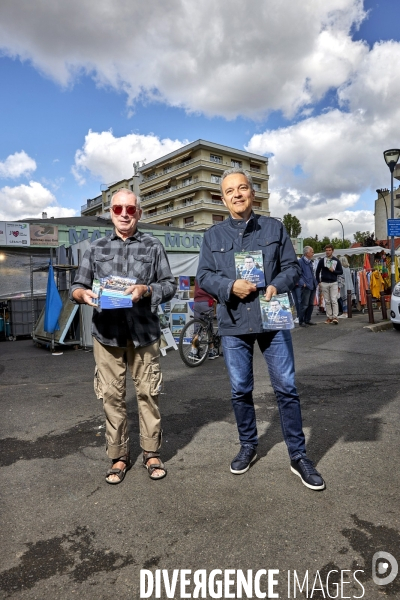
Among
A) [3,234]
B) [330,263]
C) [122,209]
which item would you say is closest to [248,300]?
[122,209]

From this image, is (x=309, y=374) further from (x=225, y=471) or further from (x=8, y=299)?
(x=8, y=299)

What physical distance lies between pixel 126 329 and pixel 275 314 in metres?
1.04

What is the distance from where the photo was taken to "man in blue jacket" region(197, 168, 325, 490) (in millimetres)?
2932

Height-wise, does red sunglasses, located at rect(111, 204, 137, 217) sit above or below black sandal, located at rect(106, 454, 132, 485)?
above

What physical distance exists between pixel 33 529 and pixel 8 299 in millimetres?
12030

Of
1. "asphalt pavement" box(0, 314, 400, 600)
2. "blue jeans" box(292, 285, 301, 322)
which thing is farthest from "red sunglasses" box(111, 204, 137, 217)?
"blue jeans" box(292, 285, 301, 322)

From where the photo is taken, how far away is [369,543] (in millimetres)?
2203

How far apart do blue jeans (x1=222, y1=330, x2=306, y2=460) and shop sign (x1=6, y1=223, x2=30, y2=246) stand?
13.1 meters

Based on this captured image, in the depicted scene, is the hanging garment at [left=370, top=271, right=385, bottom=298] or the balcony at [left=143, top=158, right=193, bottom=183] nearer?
the hanging garment at [left=370, top=271, right=385, bottom=298]

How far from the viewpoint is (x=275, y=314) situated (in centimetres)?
285

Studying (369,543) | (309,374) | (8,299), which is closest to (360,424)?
(369,543)

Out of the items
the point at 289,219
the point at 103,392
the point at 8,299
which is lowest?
the point at 103,392

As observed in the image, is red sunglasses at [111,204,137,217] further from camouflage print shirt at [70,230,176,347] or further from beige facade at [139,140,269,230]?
beige facade at [139,140,269,230]

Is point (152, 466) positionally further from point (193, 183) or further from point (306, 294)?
point (193, 183)
